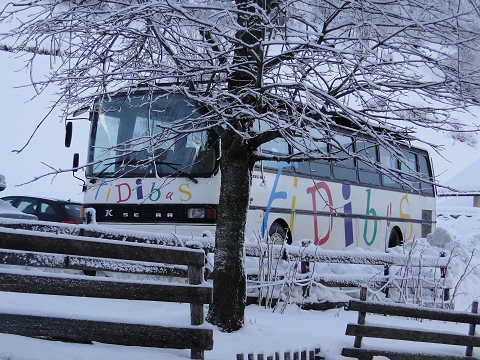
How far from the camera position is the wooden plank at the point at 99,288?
5.17m

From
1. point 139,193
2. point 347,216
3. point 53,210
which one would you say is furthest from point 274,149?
point 53,210

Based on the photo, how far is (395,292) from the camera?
1298 cm

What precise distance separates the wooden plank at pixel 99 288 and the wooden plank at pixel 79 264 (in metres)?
0.50

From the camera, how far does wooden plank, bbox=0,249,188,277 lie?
6633 mm

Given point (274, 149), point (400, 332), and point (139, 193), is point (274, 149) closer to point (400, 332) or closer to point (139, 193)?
point (139, 193)

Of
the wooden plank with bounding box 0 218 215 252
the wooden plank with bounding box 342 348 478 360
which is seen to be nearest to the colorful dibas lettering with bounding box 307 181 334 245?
the wooden plank with bounding box 0 218 215 252

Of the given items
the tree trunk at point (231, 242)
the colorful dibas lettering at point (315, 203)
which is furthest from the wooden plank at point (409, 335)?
the colorful dibas lettering at point (315, 203)

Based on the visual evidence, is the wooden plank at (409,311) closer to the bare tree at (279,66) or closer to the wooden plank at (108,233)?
the bare tree at (279,66)

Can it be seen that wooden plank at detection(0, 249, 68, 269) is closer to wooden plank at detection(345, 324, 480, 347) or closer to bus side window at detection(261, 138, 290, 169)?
wooden plank at detection(345, 324, 480, 347)

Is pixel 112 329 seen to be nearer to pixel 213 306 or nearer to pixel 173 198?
pixel 213 306

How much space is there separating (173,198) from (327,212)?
13.3ft

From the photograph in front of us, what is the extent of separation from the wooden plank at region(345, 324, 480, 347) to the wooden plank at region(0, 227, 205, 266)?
231 cm

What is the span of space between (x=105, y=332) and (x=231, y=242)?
265cm

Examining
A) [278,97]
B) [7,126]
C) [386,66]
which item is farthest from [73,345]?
[7,126]
